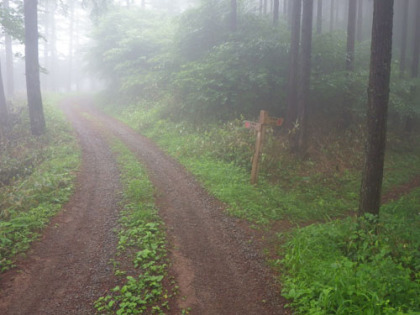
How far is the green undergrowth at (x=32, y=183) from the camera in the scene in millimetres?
6837

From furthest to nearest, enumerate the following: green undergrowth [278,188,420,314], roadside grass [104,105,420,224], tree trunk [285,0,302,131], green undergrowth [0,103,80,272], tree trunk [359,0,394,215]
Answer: tree trunk [285,0,302,131], roadside grass [104,105,420,224], green undergrowth [0,103,80,272], tree trunk [359,0,394,215], green undergrowth [278,188,420,314]

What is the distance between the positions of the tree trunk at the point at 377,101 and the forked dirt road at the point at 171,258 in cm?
303

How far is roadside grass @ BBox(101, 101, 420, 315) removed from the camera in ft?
15.2

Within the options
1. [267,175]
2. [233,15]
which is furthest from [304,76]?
[233,15]

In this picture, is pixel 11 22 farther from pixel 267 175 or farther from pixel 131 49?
pixel 267 175

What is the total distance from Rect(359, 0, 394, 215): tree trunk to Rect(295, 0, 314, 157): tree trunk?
6.06 metres

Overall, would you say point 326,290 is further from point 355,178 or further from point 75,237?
point 355,178

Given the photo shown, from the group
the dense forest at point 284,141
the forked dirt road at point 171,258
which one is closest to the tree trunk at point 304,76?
the dense forest at point 284,141

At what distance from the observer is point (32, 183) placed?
385 inches

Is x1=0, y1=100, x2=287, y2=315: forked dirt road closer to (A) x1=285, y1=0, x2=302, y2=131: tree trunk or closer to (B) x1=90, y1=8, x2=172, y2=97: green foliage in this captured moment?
(A) x1=285, y1=0, x2=302, y2=131: tree trunk

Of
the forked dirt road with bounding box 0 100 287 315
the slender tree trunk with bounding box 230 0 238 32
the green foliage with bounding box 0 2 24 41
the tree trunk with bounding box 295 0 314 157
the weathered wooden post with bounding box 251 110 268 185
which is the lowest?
the forked dirt road with bounding box 0 100 287 315

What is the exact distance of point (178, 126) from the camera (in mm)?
17000

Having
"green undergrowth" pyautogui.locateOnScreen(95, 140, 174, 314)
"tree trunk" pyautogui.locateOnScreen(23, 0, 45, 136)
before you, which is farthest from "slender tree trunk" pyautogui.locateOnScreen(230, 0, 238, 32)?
"green undergrowth" pyautogui.locateOnScreen(95, 140, 174, 314)

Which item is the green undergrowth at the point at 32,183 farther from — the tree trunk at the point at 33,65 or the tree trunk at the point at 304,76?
the tree trunk at the point at 304,76
